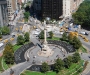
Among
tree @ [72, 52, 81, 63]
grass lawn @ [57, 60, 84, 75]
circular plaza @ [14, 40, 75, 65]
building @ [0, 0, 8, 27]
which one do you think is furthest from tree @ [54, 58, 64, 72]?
building @ [0, 0, 8, 27]

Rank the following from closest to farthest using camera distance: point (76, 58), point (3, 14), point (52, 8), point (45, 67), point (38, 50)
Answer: point (45, 67) → point (76, 58) → point (38, 50) → point (3, 14) → point (52, 8)

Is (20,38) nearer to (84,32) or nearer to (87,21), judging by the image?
(84,32)

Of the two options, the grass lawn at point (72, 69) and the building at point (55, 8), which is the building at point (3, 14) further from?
the grass lawn at point (72, 69)

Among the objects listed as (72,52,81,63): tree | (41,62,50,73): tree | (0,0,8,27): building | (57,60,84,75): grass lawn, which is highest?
(0,0,8,27): building

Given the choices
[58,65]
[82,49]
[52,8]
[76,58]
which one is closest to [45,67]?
[58,65]

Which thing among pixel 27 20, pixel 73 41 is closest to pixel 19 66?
pixel 73 41

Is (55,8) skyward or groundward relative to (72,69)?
skyward

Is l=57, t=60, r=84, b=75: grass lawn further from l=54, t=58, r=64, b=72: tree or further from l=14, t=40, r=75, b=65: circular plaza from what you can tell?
l=14, t=40, r=75, b=65: circular plaza

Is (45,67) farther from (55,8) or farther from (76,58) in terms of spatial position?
(55,8)
